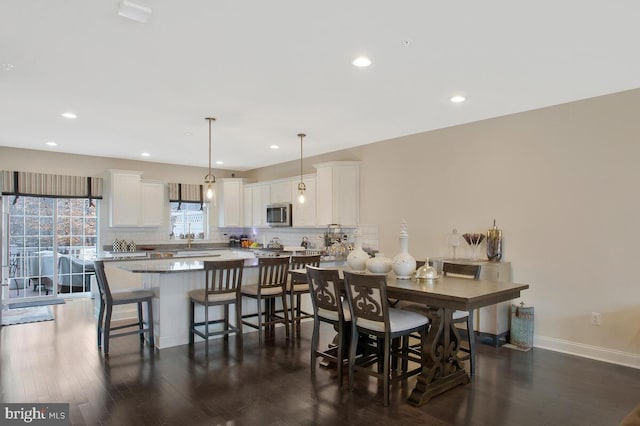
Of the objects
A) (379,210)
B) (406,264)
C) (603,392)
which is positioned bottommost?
(603,392)

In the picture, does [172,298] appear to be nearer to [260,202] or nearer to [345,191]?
[345,191]

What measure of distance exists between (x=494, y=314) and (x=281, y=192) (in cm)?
454

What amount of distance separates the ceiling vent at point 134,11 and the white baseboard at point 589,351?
15.4 ft

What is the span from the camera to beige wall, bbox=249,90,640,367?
3877mm

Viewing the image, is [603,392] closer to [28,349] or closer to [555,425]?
[555,425]

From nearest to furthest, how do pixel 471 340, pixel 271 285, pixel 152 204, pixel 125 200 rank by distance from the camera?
pixel 471 340 < pixel 271 285 < pixel 125 200 < pixel 152 204

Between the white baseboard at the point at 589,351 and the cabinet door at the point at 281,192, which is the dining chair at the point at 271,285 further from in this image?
the cabinet door at the point at 281,192

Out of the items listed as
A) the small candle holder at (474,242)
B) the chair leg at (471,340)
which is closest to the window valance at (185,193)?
the small candle holder at (474,242)

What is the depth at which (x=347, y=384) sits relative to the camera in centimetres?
340

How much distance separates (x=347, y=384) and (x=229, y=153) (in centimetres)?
498

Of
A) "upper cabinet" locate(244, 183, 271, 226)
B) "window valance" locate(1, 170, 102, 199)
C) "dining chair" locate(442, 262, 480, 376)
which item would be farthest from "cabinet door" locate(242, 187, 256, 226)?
"dining chair" locate(442, 262, 480, 376)

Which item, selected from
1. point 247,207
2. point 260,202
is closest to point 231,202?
point 247,207

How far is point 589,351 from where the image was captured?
404 centimetres

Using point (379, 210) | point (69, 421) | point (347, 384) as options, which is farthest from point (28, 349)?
point (379, 210)
